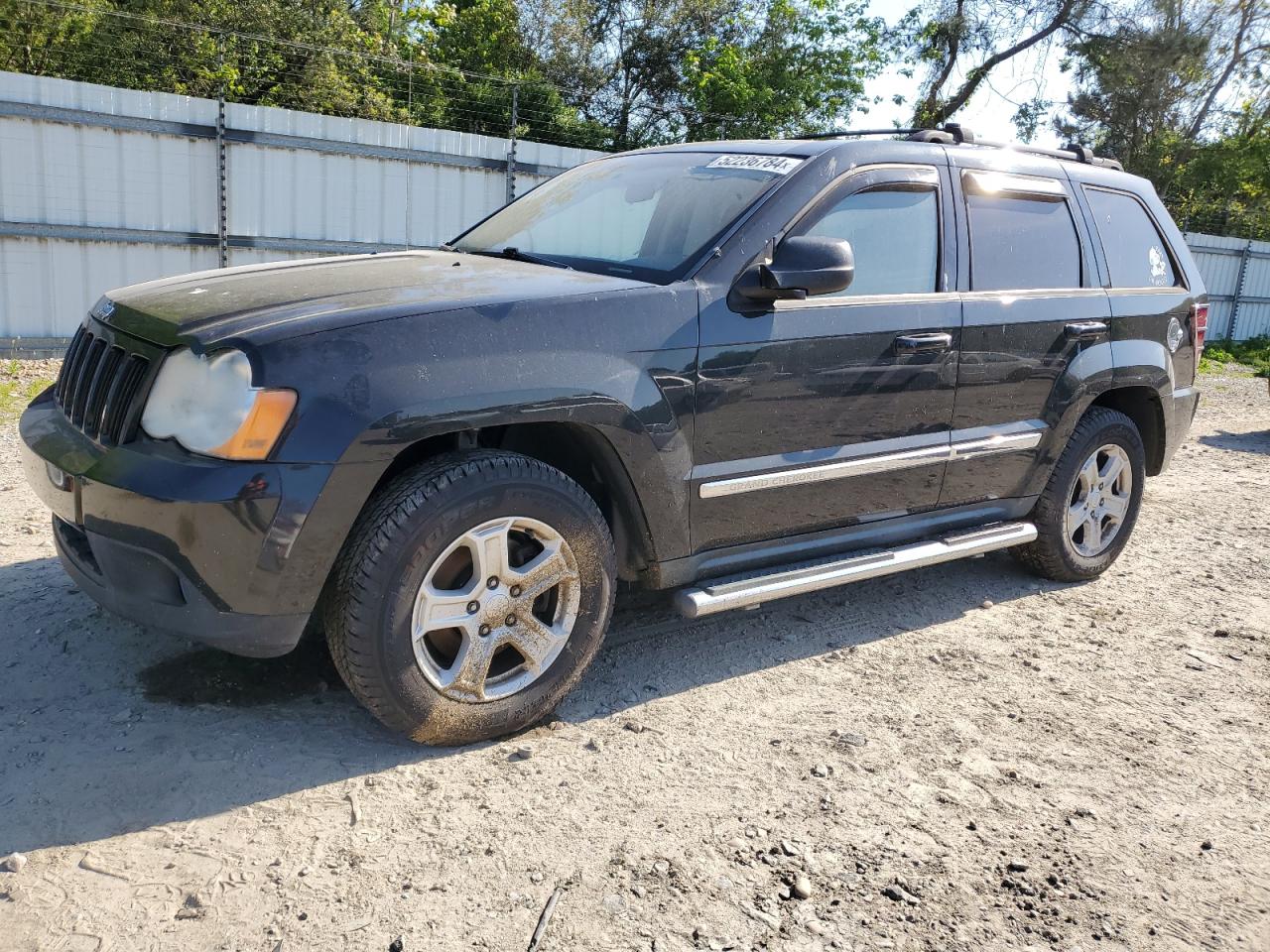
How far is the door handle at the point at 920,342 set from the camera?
395 centimetres

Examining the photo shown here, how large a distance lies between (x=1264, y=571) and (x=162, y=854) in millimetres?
5292

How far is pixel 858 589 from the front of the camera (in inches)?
193

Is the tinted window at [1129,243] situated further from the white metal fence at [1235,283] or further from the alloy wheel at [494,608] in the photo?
the white metal fence at [1235,283]

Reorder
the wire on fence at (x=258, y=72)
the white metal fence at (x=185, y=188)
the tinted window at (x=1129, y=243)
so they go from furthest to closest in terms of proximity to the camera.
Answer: the wire on fence at (x=258, y=72), the white metal fence at (x=185, y=188), the tinted window at (x=1129, y=243)

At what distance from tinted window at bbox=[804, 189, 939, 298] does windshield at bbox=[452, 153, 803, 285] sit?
0.28 metres

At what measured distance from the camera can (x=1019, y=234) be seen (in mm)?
4535

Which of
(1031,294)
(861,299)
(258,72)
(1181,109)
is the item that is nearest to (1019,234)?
(1031,294)

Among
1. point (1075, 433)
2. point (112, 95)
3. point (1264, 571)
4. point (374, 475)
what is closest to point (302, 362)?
point (374, 475)

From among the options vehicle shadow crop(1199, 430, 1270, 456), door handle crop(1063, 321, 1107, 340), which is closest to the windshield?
door handle crop(1063, 321, 1107, 340)

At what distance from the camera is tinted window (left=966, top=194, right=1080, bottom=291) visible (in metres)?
4.34

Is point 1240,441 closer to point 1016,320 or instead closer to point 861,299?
point 1016,320

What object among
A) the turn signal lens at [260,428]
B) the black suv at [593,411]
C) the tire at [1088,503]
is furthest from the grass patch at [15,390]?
the tire at [1088,503]

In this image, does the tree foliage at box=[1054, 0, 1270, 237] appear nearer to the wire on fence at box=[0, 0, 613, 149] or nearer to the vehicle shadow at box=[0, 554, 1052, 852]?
the wire on fence at box=[0, 0, 613, 149]

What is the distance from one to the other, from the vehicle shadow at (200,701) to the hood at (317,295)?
1137mm
